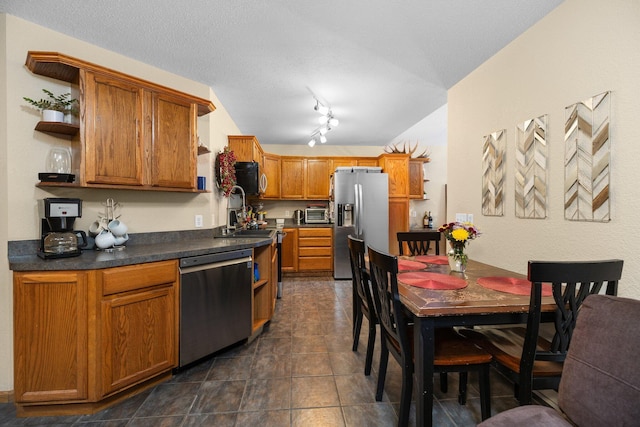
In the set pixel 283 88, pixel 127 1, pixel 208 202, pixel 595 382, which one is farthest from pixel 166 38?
pixel 595 382

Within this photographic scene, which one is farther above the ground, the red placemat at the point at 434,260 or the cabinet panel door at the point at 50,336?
the red placemat at the point at 434,260

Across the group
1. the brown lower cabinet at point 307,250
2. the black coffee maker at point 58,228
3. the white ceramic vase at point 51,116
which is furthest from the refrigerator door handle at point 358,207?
the white ceramic vase at point 51,116

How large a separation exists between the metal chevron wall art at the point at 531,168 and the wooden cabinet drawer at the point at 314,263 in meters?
3.31

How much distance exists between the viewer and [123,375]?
1.71 m

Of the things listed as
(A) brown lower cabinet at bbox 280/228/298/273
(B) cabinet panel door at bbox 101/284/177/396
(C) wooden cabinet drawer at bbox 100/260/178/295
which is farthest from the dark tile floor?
(A) brown lower cabinet at bbox 280/228/298/273

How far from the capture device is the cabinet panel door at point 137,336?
166cm

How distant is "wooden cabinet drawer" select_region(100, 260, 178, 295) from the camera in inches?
65.2

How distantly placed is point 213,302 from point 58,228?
3.69 feet

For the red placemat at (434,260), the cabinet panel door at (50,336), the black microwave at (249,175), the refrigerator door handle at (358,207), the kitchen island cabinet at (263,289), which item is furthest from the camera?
the refrigerator door handle at (358,207)

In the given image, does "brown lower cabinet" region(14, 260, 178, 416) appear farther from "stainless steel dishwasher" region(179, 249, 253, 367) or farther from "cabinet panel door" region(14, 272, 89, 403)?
"stainless steel dishwasher" region(179, 249, 253, 367)

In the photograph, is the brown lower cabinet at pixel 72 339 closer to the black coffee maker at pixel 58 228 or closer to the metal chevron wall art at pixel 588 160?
the black coffee maker at pixel 58 228

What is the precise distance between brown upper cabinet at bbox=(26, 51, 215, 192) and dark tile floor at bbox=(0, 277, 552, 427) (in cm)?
148

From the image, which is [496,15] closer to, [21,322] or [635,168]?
[635,168]

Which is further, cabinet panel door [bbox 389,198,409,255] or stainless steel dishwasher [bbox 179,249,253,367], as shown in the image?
cabinet panel door [bbox 389,198,409,255]
